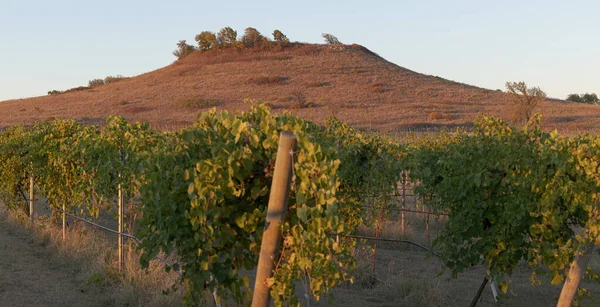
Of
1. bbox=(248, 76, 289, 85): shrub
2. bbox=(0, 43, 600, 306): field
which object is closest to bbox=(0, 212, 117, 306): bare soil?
bbox=(0, 43, 600, 306): field

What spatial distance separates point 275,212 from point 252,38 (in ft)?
243

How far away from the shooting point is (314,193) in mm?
3045

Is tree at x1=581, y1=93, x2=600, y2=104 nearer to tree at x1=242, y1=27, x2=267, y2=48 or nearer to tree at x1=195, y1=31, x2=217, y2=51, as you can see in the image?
tree at x1=242, y1=27, x2=267, y2=48

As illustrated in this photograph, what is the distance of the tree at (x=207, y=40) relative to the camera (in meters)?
74.8

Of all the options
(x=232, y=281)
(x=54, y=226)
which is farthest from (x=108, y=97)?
(x=232, y=281)

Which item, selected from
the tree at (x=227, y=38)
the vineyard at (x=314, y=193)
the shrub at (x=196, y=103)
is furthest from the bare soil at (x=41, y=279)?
the tree at (x=227, y=38)

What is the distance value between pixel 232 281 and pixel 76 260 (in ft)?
17.9

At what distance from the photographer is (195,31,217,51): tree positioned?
74750mm

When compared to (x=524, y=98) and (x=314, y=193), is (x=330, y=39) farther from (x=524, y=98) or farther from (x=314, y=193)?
(x=314, y=193)

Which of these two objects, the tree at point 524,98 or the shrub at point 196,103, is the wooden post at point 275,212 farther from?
the shrub at point 196,103

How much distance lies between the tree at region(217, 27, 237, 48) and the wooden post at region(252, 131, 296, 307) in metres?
72.8

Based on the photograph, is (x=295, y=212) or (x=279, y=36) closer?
(x=295, y=212)

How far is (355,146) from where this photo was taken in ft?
26.6

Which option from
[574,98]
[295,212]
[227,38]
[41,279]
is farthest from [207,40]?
[295,212]
